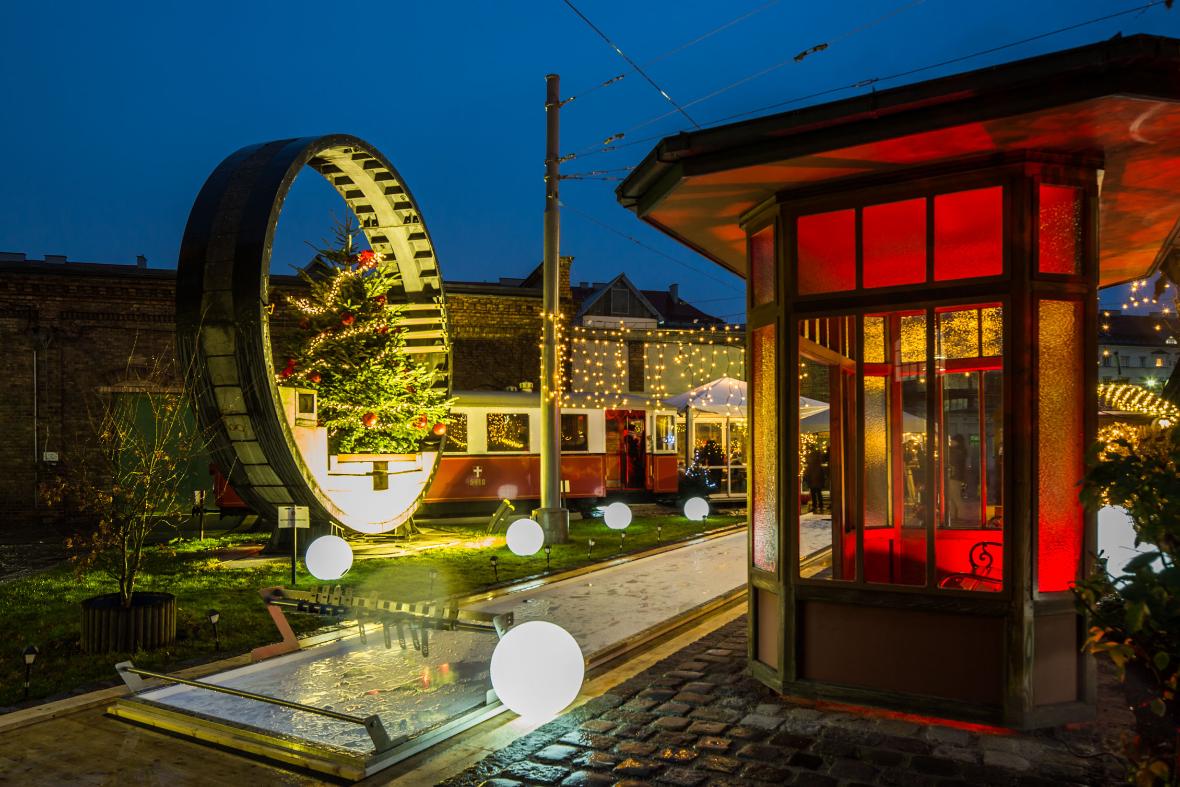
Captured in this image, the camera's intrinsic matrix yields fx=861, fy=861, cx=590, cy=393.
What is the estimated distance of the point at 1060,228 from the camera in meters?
5.32

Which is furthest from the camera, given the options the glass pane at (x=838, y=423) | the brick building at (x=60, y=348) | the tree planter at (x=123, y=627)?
the brick building at (x=60, y=348)

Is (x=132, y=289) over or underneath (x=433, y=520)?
over

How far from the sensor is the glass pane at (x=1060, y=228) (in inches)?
208

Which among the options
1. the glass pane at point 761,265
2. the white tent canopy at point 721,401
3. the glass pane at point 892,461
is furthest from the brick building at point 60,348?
the glass pane at point 761,265

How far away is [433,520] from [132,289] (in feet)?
30.1

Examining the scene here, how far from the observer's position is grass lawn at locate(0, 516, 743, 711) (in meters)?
6.91

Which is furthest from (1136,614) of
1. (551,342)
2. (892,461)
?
(551,342)

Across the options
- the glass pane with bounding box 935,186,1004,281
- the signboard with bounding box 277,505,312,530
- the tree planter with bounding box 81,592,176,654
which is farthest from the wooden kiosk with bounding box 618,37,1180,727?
the signboard with bounding box 277,505,312,530

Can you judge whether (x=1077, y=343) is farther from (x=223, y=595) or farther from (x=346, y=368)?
(x=346, y=368)

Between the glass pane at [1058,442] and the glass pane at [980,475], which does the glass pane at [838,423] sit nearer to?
the glass pane at [980,475]

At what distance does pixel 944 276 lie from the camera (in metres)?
5.63

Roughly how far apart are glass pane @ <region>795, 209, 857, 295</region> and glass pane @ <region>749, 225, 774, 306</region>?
1.07 ft

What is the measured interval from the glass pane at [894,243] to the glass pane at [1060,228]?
699mm

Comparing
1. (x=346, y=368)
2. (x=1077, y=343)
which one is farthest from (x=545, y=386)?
(x=1077, y=343)
